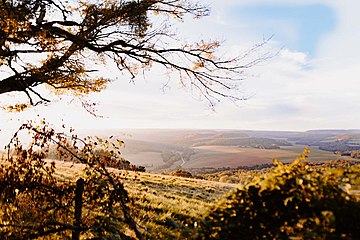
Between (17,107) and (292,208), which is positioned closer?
(292,208)

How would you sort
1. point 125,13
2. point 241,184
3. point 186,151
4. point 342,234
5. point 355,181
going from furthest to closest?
point 186,151 → point 125,13 → point 241,184 → point 355,181 → point 342,234

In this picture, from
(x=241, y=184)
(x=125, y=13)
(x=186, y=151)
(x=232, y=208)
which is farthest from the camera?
(x=186, y=151)

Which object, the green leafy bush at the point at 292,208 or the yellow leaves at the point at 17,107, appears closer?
the green leafy bush at the point at 292,208

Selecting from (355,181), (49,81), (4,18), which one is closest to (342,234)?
(355,181)

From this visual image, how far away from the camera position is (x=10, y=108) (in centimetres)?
1430

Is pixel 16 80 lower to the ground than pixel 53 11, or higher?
lower

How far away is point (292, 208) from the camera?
2.45 m

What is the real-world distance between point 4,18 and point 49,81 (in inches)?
159

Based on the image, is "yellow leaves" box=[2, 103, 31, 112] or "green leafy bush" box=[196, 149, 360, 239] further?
"yellow leaves" box=[2, 103, 31, 112]

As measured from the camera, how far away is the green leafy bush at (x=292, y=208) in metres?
2.06

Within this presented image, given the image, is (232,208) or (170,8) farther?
(170,8)

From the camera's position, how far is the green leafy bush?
2057mm

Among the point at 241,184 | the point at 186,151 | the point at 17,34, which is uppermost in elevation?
the point at 17,34

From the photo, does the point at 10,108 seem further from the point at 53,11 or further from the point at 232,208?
the point at 232,208
